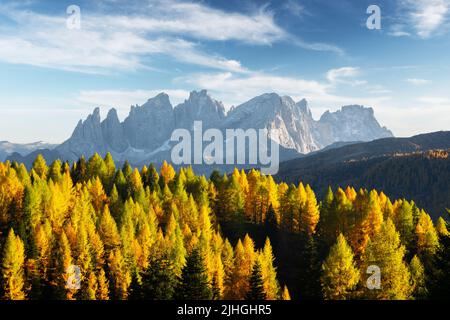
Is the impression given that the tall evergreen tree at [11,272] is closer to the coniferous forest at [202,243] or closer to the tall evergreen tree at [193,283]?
the coniferous forest at [202,243]

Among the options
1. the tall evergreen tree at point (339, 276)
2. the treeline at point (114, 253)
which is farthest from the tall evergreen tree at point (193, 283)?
the tall evergreen tree at point (339, 276)

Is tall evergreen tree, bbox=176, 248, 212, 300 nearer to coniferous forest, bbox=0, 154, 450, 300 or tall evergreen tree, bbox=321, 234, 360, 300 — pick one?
coniferous forest, bbox=0, 154, 450, 300

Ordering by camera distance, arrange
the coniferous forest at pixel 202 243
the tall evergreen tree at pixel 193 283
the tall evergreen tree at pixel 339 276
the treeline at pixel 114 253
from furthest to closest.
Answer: the tall evergreen tree at pixel 339 276 → the coniferous forest at pixel 202 243 → the treeline at pixel 114 253 → the tall evergreen tree at pixel 193 283

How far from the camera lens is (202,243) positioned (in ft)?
211

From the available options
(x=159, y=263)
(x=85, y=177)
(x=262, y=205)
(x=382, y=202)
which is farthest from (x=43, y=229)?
(x=382, y=202)

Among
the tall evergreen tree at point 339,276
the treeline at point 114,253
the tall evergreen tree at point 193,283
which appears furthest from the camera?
the tall evergreen tree at point 339,276

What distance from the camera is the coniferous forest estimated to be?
171 feet

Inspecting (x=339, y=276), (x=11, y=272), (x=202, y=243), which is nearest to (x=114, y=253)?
(x=202, y=243)

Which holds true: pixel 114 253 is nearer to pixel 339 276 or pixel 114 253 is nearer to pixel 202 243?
pixel 202 243

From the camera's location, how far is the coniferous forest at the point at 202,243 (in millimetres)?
52031

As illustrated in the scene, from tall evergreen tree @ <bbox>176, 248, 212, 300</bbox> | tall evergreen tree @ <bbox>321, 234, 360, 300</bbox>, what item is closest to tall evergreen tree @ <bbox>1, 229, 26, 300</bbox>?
tall evergreen tree @ <bbox>176, 248, 212, 300</bbox>

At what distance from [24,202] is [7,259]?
18178 millimetres

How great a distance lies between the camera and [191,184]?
102 m
